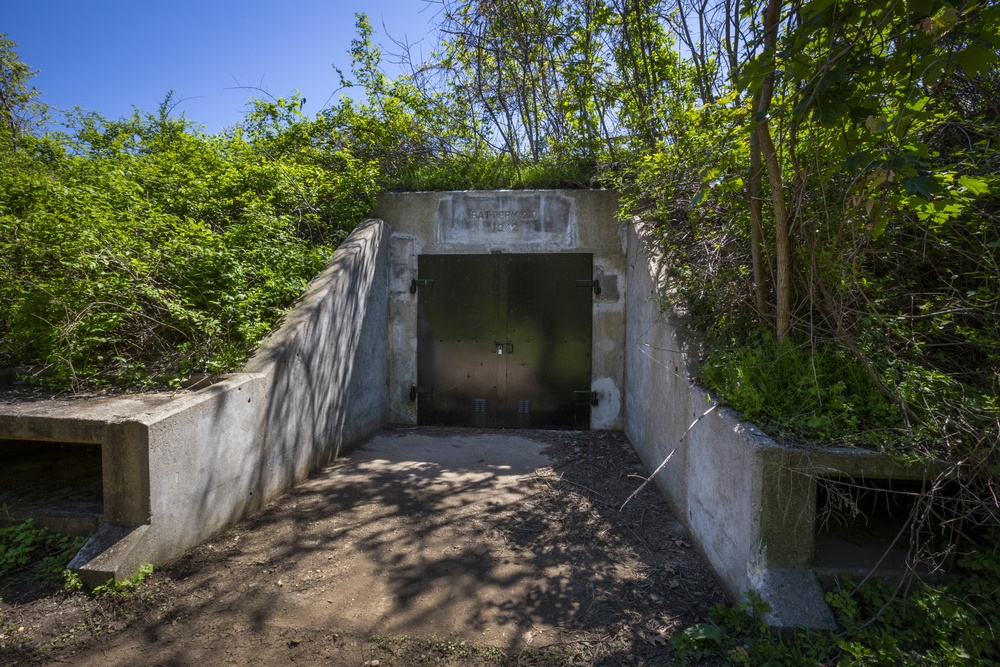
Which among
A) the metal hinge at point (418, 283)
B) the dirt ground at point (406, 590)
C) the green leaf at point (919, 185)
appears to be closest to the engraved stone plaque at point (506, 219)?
the metal hinge at point (418, 283)

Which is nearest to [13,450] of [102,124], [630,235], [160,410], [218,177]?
[160,410]

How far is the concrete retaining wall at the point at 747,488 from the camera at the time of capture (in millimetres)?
2441

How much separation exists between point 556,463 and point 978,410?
3217 mm

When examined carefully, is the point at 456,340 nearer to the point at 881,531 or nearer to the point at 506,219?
the point at 506,219

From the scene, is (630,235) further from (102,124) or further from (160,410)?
(102,124)

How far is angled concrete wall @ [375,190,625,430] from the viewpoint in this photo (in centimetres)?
605

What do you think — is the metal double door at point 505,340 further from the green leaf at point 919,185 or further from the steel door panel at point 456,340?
the green leaf at point 919,185

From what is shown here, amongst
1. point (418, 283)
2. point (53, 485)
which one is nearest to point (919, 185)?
point (418, 283)

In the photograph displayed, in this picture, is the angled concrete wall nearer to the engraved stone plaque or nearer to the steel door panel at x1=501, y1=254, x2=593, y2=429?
the engraved stone plaque

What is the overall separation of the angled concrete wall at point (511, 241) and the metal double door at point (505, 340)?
0.37 feet

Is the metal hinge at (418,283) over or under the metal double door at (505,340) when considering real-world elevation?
over

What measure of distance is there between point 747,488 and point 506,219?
4304 millimetres

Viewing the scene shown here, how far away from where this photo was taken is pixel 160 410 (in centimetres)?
300

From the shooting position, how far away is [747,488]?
2582mm
